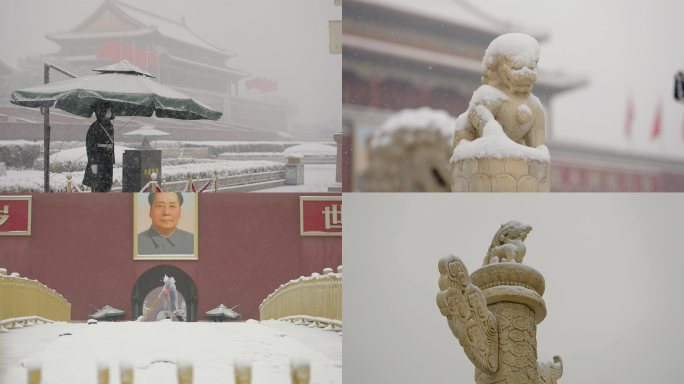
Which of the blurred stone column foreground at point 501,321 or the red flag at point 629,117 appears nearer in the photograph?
the blurred stone column foreground at point 501,321

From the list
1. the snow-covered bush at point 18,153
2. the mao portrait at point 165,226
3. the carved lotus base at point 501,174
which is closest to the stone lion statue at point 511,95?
the carved lotus base at point 501,174

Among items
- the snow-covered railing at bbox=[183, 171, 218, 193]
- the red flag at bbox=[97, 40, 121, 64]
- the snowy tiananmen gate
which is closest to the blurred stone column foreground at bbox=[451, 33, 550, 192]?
the snowy tiananmen gate

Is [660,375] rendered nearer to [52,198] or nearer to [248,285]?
[248,285]

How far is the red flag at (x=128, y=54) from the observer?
264cm

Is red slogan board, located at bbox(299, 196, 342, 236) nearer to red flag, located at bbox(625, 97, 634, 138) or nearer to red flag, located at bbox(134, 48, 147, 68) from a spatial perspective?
red flag, located at bbox(134, 48, 147, 68)

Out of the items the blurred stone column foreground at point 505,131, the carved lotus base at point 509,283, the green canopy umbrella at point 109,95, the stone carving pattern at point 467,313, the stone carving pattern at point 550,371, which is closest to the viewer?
the stone carving pattern at point 467,313

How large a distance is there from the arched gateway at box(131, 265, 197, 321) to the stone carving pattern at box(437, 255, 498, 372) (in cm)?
154

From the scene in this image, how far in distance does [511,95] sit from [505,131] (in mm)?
131

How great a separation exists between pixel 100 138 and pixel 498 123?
166 cm

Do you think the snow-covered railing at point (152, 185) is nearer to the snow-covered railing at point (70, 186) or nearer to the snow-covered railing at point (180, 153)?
the snow-covered railing at point (180, 153)

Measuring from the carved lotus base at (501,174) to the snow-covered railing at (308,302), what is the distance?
801 mm

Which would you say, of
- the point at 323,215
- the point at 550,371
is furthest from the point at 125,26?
the point at 550,371


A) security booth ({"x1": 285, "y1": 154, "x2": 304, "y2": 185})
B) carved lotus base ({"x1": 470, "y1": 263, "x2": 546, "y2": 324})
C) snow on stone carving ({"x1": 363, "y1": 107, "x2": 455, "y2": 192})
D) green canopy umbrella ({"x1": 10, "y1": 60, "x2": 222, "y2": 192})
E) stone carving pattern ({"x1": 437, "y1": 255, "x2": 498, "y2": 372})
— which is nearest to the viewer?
stone carving pattern ({"x1": 437, "y1": 255, "x2": 498, "y2": 372})

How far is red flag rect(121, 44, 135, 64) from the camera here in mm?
2643
